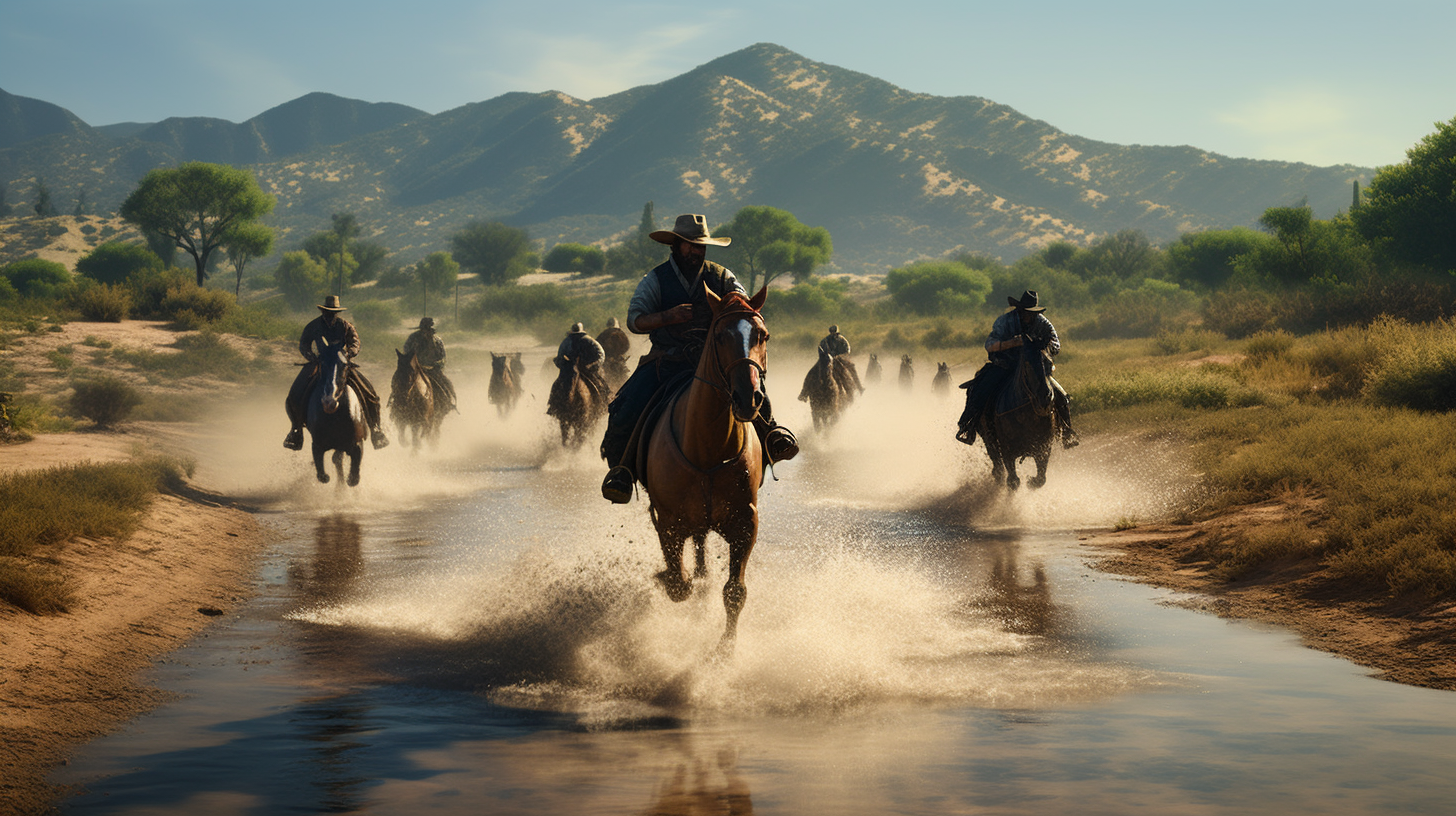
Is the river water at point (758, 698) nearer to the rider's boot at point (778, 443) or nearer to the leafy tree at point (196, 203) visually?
the rider's boot at point (778, 443)

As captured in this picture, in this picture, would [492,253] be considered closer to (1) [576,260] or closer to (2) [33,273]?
(1) [576,260]

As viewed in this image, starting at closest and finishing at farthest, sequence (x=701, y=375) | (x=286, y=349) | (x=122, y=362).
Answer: (x=701, y=375) → (x=122, y=362) → (x=286, y=349)

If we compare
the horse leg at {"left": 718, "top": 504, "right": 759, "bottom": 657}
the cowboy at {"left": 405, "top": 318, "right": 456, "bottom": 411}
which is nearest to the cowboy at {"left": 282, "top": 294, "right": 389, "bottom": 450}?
the cowboy at {"left": 405, "top": 318, "right": 456, "bottom": 411}

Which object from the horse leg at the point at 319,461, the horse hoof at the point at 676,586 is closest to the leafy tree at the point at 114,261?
the horse leg at the point at 319,461

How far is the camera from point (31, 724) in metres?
5.94

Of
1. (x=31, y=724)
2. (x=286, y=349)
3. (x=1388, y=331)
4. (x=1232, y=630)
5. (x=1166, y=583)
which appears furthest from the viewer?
(x=286, y=349)

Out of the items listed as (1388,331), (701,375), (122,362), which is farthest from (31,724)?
(122,362)

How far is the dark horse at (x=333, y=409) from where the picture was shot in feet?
53.5

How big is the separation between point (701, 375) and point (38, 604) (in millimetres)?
5124

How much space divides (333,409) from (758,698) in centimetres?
1122

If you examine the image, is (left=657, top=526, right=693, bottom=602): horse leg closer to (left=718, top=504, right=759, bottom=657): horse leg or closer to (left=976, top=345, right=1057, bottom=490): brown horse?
(left=718, top=504, right=759, bottom=657): horse leg

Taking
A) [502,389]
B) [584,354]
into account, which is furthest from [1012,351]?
[502,389]

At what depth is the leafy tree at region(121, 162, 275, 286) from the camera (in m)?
79.9

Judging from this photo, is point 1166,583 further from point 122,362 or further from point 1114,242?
point 1114,242
